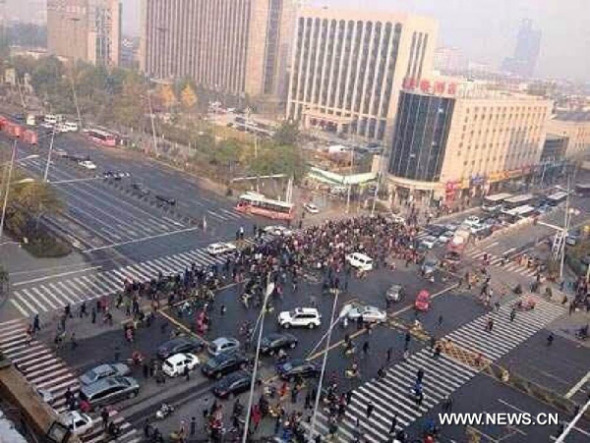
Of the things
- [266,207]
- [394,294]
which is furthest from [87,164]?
[394,294]

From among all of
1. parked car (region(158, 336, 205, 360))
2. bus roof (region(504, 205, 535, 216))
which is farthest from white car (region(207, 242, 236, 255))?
bus roof (region(504, 205, 535, 216))

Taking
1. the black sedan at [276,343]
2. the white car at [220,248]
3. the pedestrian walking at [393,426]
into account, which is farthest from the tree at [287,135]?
the pedestrian walking at [393,426]

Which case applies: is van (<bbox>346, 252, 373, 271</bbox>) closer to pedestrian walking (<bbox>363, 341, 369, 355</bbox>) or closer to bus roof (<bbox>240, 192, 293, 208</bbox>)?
bus roof (<bbox>240, 192, 293, 208</bbox>)

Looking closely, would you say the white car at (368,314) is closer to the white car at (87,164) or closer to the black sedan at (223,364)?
the black sedan at (223,364)

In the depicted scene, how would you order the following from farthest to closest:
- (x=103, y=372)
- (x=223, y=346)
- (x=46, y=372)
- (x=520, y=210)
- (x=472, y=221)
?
(x=520, y=210) < (x=472, y=221) < (x=223, y=346) < (x=46, y=372) < (x=103, y=372)

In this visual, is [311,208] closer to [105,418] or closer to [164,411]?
[164,411]

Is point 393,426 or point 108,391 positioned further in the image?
point 393,426

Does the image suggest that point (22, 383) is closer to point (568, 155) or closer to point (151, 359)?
point (151, 359)
